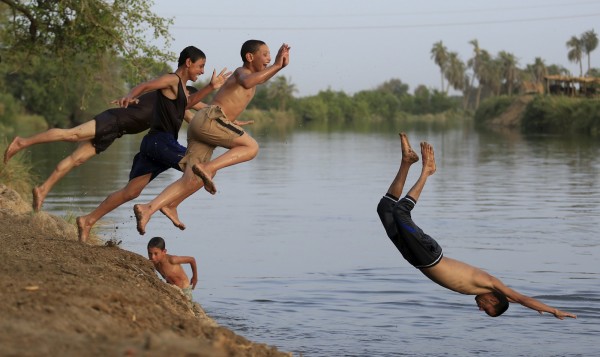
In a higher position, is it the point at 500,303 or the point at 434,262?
the point at 434,262

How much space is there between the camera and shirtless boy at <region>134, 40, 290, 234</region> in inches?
400

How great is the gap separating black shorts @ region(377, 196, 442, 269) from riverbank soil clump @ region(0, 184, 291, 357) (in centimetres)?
196

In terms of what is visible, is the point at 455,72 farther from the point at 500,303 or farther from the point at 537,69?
the point at 500,303

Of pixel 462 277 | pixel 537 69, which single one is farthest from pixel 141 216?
pixel 537 69

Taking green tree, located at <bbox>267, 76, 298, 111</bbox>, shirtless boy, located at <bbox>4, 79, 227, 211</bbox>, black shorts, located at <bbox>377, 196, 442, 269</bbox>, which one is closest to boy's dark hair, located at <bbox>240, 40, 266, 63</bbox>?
shirtless boy, located at <bbox>4, 79, 227, 211</bbox>

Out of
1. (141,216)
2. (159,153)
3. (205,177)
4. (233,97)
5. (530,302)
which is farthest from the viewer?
(159,153)

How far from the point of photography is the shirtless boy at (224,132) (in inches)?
400

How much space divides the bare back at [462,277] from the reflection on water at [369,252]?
1.27m

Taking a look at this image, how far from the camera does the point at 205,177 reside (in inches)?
385

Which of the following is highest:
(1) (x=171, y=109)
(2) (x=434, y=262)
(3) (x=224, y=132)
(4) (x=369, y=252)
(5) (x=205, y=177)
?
Answer: (1) (x=171, y=109)

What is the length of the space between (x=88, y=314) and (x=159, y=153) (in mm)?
4366

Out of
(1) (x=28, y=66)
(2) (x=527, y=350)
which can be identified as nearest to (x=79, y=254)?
(2) (x=527, y=350)

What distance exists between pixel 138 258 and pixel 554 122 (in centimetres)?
7233

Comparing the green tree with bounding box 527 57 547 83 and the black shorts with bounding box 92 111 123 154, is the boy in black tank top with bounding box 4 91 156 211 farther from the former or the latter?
the green tree with bounding box 527 57 547 83
